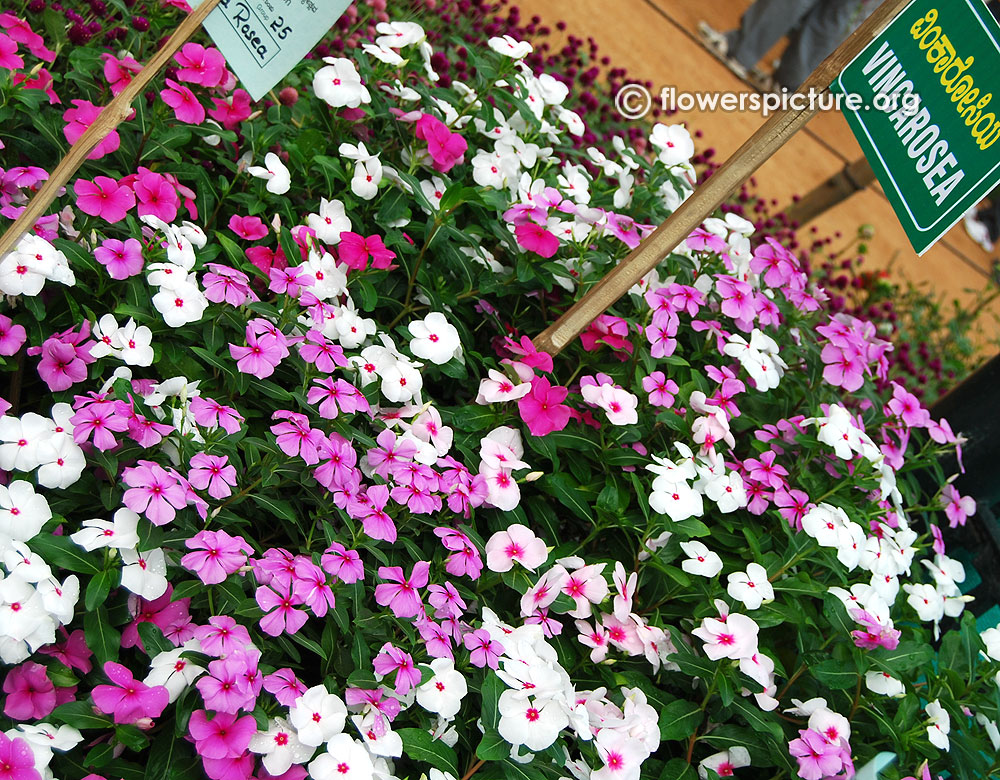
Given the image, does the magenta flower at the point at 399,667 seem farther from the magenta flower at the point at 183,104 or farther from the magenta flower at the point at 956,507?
the magenta flower at the point at 956,507

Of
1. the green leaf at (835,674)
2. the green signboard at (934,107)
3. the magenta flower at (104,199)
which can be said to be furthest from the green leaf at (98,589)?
the green signboard at (934,107)

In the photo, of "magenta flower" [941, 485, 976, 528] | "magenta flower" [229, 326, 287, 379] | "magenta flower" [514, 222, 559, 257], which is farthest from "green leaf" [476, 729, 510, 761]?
"magenta flower" [941, 485, 976, 528]

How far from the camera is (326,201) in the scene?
1.39 m

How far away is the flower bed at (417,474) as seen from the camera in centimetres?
95

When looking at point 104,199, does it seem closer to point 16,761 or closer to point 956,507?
point 16,761

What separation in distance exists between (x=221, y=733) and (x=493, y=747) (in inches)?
11.0

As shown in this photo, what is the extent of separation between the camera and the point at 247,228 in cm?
132

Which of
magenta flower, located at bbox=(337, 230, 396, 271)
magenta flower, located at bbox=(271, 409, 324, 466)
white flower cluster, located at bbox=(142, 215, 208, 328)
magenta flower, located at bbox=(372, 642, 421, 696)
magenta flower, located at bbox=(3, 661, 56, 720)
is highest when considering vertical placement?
magenta flower, located at bbox=(337, 230, 396, 271)

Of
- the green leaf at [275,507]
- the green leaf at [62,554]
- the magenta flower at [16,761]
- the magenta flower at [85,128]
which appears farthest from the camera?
the magenta flower at [85,128]

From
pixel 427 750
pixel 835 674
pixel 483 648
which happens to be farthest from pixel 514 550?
pixel 835 674

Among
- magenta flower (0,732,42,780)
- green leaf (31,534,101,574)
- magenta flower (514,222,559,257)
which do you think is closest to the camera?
magenta flower (0,732,42,780)

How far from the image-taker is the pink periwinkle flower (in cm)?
88

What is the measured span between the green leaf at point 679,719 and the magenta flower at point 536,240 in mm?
658

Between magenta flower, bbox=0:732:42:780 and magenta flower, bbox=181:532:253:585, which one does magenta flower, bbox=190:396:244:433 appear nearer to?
magenta flower, bbox=181:532:253:585
